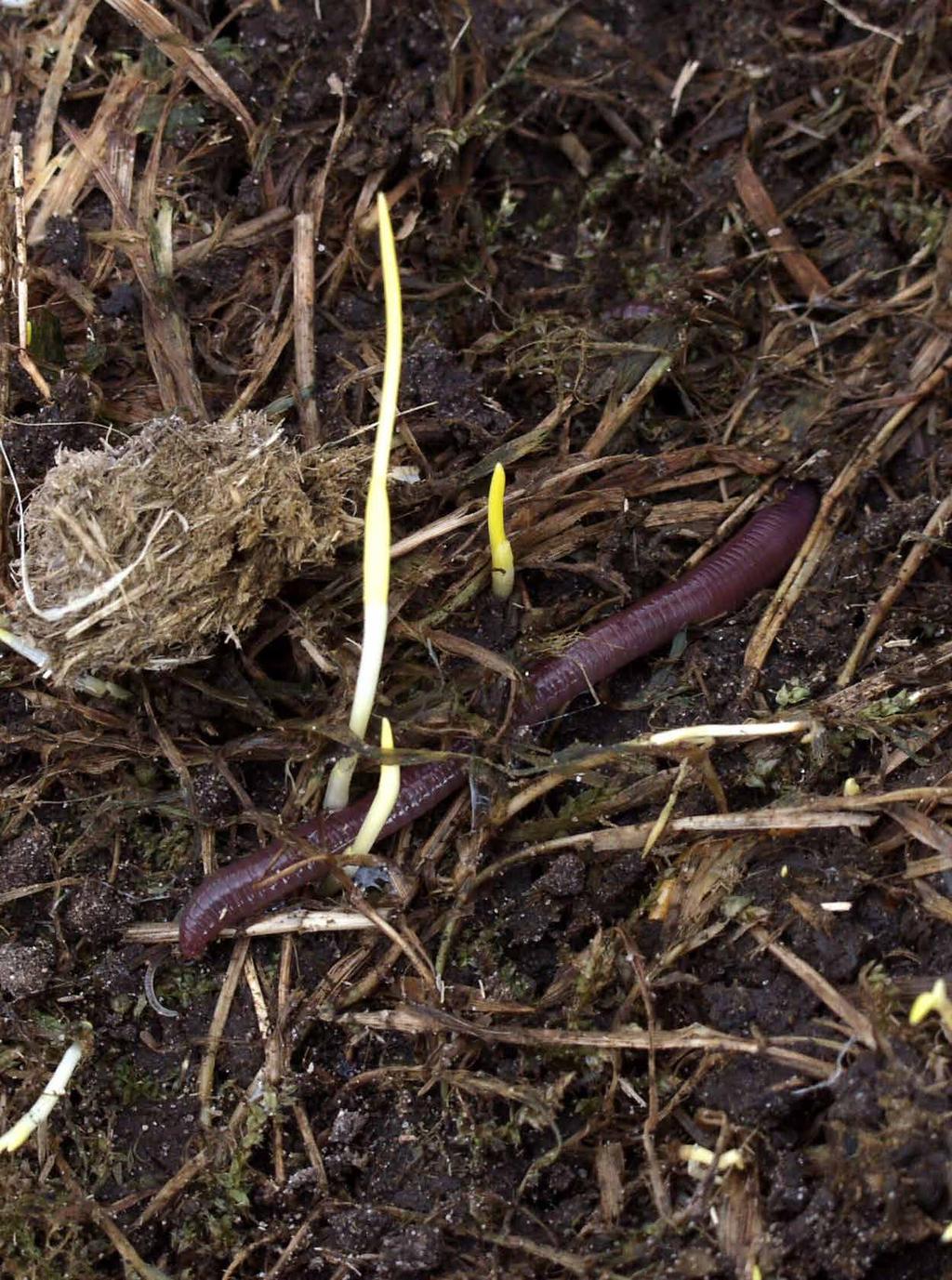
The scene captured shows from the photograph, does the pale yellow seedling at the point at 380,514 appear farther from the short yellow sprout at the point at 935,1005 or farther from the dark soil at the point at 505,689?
the short yellow sprout at the point at 935,1005

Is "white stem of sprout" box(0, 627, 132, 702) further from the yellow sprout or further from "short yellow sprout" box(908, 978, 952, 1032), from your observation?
"short yellow sprout" box(908, 978, 952, 1032)

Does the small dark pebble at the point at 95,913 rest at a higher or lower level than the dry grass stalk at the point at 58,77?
lower

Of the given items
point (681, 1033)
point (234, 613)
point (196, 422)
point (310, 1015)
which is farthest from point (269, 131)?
point (681, 1033)

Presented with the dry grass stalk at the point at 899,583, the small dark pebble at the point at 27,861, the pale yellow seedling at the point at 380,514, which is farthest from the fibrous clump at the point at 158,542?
the dry grass stalk at the point at 899,583

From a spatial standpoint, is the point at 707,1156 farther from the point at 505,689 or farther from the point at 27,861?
the point at 27,861

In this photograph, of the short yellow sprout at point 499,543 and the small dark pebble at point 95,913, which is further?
the small dark pebble at point 95,913

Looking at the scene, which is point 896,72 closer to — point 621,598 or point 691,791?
point 621,598

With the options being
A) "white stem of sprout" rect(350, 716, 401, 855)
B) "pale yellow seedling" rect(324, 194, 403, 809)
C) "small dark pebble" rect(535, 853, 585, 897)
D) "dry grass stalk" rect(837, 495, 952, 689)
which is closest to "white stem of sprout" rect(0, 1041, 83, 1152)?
"white stem of sprout" rect(350, 716, 401, 855)
